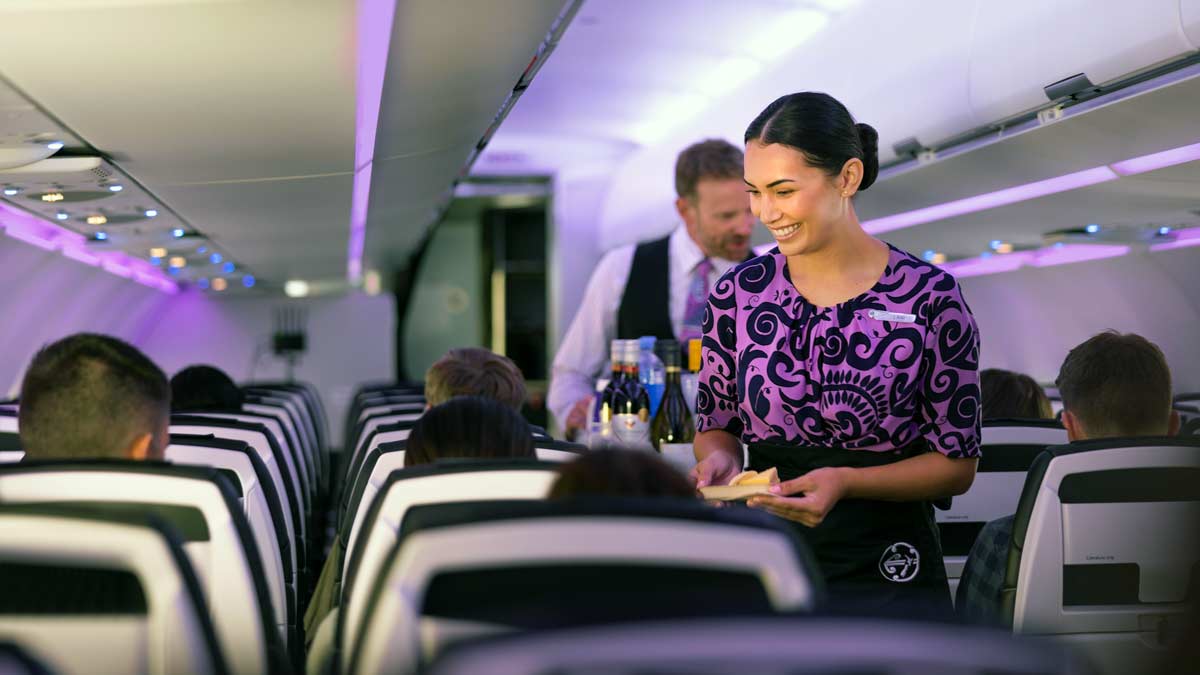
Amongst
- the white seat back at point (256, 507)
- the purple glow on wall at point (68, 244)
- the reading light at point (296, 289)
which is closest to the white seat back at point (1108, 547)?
the white seat back at point (256, 507)

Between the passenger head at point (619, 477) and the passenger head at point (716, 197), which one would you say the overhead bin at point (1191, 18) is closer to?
the passenger head at point (716, 197)

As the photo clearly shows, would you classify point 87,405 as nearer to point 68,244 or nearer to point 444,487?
point 444,487

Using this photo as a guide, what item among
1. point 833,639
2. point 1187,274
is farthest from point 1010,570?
point 1187,274

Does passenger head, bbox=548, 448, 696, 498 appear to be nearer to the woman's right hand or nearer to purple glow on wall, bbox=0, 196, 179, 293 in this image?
the woman's right hand

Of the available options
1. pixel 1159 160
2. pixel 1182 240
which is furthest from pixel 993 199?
pixel 1159 160

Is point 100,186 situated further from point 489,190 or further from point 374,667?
point 489,190

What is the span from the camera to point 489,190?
53.3 feet

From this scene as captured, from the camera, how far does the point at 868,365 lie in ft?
9.30

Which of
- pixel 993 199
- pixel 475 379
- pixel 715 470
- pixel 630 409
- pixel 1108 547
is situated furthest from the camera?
pixel 993 199

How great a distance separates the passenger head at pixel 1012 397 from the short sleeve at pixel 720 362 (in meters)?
2.64

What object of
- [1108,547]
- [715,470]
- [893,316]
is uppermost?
[893,316]

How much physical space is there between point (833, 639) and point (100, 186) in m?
5.69

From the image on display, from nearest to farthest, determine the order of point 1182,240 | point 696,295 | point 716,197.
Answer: point 716,197 → point 696,295 → point 1182,240

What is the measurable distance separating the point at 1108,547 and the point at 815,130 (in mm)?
1254
